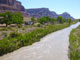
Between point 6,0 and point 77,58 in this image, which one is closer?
point 77,58

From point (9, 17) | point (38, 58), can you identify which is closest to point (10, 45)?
point (38, 58)

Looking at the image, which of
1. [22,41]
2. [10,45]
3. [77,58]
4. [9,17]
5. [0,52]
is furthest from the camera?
[9,17]

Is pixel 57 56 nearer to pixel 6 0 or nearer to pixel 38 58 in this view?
pixel 38 58

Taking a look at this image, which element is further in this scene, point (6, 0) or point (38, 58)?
point (6, 0)

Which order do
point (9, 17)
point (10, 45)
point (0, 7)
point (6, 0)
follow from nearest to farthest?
point (10, 45), point (9, 17), point (0, 7), point (6, 0)

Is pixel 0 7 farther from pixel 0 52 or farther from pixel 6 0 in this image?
pixel 0 52

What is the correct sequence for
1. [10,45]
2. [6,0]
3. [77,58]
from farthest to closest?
1. [6,0]
2. [10,45]
3. [77,58]

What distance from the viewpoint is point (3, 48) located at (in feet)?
49.9

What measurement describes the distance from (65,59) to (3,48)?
848 centimetres

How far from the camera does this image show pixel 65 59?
1402 centimetres

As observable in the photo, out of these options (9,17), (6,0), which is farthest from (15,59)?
(6,0)

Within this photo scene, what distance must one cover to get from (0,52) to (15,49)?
2.83 metres

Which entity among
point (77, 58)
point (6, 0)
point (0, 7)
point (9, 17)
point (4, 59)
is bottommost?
point (4, 59)

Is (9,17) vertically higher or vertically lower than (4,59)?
higher
